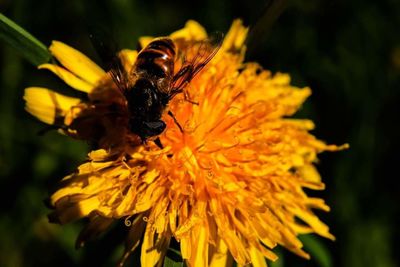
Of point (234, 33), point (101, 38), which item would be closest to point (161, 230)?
point (101, 38)

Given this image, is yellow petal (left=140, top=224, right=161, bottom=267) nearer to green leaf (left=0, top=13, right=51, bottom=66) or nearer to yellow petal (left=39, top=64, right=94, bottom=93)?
yellow petal (left=39, top=64, right=94, bottom=93)

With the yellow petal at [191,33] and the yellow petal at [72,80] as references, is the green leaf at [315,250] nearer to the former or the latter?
the yellow petal at [191,33]

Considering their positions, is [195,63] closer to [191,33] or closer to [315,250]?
[191,33]

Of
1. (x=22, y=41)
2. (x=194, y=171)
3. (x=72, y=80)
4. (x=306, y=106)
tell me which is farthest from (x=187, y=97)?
(x=306, y=106)

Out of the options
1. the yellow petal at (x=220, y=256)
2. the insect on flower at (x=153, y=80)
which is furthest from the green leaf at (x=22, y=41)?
the yellow petal at (x=220, y=256)

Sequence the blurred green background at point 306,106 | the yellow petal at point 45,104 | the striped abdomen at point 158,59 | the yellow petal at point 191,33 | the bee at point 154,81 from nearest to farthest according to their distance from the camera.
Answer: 1. the bee at point 154,81
2. the striped abdomen at point 158,59
3. the yellow petal at point 45,104
4. the yellow petal at point 191,33
5. the blurred green background at point 306,106

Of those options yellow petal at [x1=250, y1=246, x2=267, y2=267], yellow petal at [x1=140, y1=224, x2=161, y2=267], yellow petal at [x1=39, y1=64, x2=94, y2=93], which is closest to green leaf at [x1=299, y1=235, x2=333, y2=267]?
yellow petal at [x1=250, y1=246, x2=267, y2=267]
